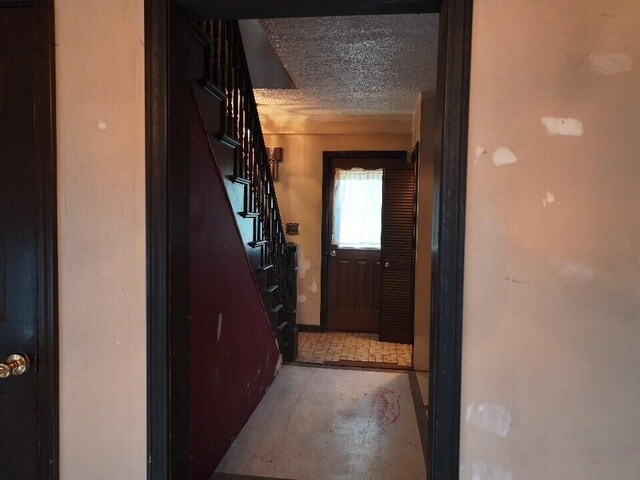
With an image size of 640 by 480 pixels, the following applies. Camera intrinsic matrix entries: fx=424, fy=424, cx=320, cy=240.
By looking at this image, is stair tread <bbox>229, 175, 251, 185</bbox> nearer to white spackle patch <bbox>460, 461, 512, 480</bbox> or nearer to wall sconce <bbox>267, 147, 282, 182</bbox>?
white spackle patch <bbox>460, 461, 512, 480</bbox>

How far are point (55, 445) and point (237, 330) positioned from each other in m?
1.20

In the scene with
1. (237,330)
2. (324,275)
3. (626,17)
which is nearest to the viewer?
(626,17)

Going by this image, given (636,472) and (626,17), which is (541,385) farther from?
(626,17)

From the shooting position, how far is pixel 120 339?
1.28 m

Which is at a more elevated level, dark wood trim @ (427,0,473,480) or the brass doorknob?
dark wood trim @ (427,0,473,480)

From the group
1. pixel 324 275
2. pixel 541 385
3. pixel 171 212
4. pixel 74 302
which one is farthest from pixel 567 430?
pixel 324 275

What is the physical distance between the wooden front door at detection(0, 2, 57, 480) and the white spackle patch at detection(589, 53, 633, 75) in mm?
1516

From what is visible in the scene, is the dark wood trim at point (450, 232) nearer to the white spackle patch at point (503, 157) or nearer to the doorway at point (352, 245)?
the white spackle patch at point (503, 157)

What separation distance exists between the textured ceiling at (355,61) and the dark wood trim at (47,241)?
1.36 meters

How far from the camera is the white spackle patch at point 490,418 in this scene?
1.14m

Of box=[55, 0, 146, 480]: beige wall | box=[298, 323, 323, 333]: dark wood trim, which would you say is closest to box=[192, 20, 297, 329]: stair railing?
box=[55, 0, 146, 480]: beige wall

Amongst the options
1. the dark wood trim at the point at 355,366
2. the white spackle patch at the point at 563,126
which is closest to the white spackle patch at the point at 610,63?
the white spackle patch at the point at 563,126

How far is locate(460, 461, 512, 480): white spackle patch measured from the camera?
3.77 ft

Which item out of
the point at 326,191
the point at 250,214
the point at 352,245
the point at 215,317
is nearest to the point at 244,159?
the point at 250,214
